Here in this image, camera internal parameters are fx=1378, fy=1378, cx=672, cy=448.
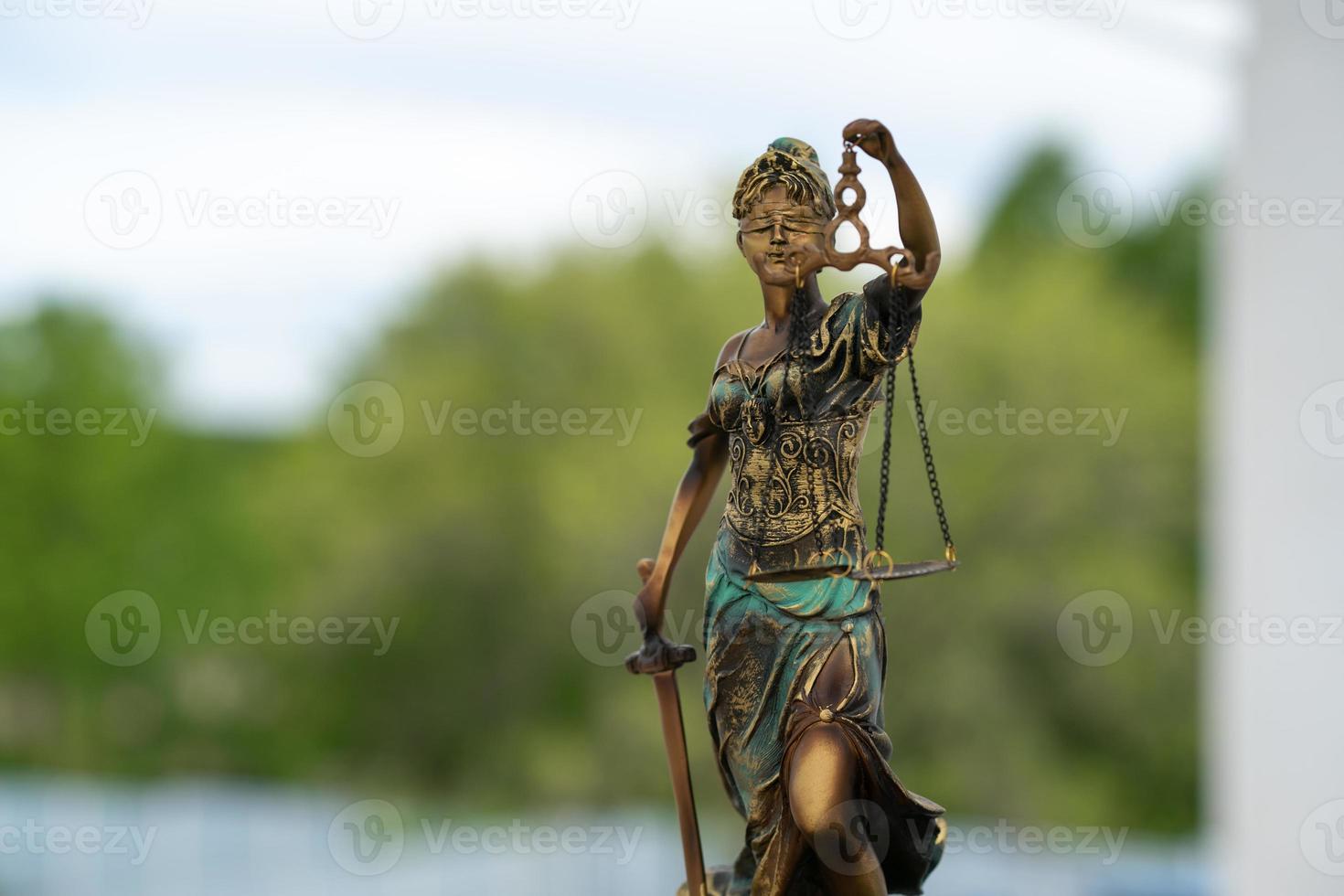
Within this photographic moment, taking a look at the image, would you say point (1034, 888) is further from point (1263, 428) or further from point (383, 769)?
point (383, 769)

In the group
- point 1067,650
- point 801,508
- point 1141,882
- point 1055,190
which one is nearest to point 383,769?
point 1067,650

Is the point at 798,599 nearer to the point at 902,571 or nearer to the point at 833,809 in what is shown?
the point at 902,571

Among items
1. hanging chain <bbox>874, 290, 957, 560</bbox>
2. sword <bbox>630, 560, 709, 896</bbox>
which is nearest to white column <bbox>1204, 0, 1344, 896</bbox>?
hanging chain <bbox>874, 290, 957, 560</bbox>

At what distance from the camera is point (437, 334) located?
61.4ft

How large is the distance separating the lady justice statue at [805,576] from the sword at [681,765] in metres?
0.16

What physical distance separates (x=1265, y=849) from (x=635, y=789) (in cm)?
985

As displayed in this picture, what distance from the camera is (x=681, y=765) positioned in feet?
12.6

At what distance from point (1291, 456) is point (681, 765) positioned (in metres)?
5.15

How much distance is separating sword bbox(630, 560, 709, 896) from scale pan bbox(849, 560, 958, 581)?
0.58 metres

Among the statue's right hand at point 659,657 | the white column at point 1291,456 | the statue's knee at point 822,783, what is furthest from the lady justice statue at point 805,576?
the white column at point 1291,456

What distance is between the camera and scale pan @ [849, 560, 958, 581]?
344cm

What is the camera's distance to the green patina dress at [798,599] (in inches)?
136

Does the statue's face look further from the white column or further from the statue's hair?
the white column

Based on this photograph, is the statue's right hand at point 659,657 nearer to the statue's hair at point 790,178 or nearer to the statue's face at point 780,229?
the statue's face at point 780,229
